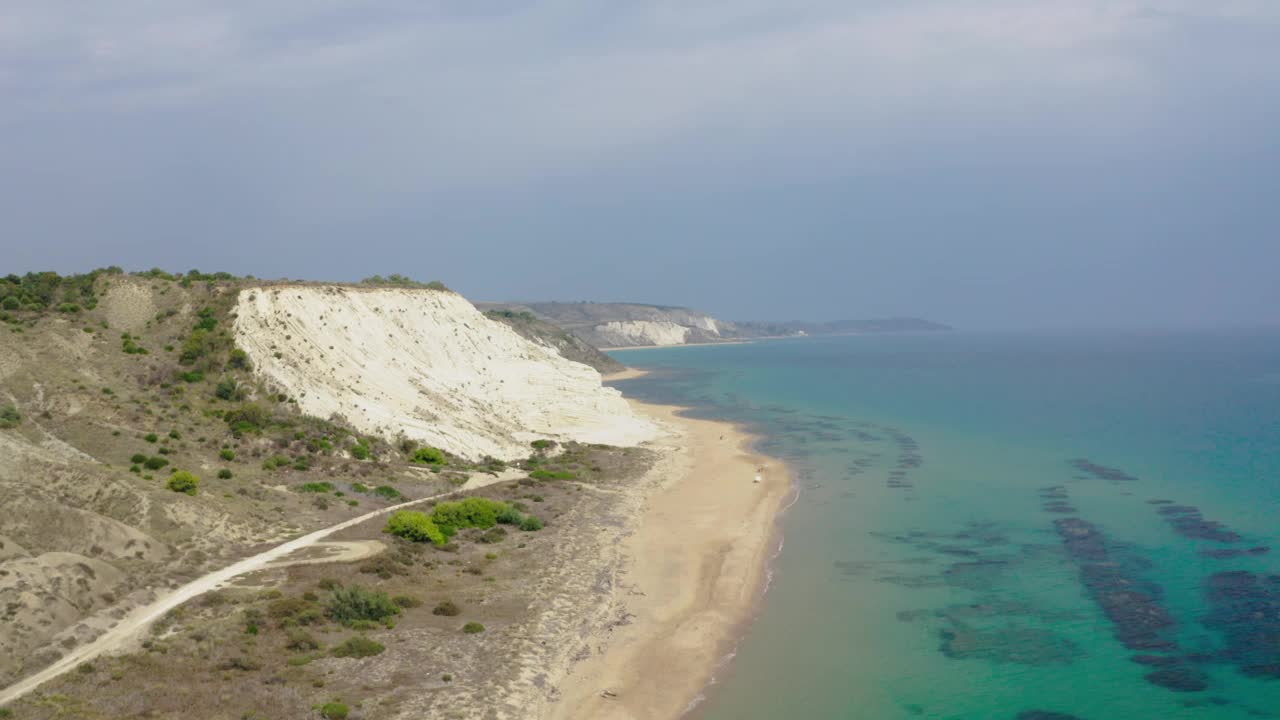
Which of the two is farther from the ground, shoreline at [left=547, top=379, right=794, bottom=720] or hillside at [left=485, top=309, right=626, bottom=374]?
hillside at [left=485, top=309, right=626, bottom=374]

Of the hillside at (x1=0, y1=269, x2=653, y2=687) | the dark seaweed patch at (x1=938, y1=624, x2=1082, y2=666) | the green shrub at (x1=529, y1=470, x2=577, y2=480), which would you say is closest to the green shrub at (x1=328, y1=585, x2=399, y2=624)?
the hillside at (x1=0, y1=269, x2=653, y2=687)

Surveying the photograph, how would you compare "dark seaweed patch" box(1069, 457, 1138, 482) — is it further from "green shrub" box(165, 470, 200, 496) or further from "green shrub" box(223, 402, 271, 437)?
"green shrub" box(165, 470, 200, 496)

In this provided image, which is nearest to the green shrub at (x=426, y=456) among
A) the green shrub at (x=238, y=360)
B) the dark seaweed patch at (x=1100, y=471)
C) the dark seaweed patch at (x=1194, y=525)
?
the green shrub at (x=238, y=360)

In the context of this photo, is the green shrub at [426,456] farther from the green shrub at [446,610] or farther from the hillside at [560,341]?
the hillside at [560,341]

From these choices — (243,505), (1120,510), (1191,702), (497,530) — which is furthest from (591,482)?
(1191,702)

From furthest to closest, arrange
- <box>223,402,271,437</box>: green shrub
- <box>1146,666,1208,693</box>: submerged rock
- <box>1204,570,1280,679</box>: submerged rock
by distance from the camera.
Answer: <box>223,402,271,437</box>: green shrub, <box>1204,570,1280,679</box>: submerged rock, <box>1146,666,1208,693</box>: submerged rock

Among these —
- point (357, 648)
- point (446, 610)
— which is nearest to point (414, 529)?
point (446, 610)
